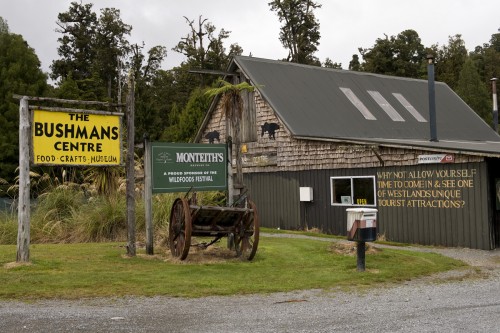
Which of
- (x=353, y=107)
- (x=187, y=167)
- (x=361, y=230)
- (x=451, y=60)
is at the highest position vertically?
(x=451, y=60)

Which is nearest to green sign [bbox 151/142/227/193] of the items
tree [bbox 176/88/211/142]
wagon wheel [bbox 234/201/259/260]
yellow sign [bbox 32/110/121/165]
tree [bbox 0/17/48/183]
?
yellow sign [bbox 32/110/121/165]

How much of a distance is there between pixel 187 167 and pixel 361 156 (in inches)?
281

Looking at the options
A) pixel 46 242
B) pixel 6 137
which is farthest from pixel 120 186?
pixel 6 137

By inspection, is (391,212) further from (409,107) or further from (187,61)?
(187,61)

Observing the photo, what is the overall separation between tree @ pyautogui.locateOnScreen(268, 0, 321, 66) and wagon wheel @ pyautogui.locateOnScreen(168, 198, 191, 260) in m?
49.8

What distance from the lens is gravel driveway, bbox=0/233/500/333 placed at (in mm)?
6633

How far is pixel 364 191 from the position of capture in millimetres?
18375

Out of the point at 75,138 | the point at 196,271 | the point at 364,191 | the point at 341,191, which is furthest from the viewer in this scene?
the point at 341,191

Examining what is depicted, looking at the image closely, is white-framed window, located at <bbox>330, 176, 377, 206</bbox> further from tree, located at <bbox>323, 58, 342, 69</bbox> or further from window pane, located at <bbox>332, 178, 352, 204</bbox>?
tree, located at <bbox>323, 58, 342, 69</bbox>

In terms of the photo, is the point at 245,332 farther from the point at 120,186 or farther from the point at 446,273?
the point at 120,186

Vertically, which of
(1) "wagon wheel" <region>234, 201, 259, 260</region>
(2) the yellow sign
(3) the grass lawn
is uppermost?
(2) the yellow sign

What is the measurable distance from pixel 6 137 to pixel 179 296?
2890 cm

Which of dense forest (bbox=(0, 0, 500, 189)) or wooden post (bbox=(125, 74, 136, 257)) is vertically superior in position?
dense forest (bbox=(0, 0, 500, 189))

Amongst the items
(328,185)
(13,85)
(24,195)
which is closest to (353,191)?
(328,185)
